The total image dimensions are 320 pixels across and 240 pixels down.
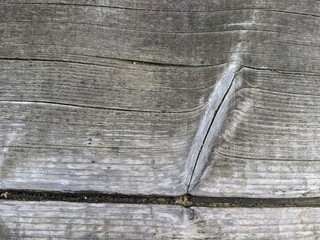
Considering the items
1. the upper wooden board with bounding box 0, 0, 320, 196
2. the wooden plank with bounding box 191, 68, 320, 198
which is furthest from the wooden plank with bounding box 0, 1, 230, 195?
the wooden plank with bounding box 191, 68, 320, 198

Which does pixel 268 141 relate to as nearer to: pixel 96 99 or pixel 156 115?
pixel 156 115

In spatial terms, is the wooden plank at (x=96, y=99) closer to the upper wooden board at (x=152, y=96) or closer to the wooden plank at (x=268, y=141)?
the upper wooden board at (x=152, y=96)

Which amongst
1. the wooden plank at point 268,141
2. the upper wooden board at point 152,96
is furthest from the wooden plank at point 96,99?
the wooden plank at point 268,141

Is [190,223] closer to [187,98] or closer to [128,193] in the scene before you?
[128,193]

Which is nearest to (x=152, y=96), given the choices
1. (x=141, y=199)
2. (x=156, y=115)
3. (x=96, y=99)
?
(x=156, y=115)

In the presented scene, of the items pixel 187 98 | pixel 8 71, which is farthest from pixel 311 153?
pixel 8 71

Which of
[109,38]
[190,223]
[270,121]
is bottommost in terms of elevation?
[190,223]
